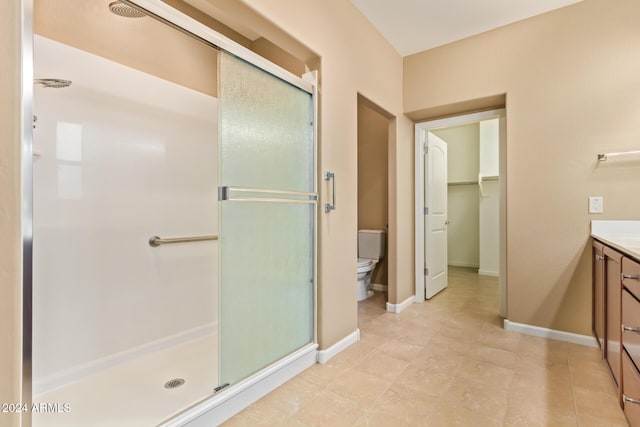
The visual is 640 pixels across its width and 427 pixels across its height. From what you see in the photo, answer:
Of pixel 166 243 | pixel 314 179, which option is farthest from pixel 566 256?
pixel 166 243

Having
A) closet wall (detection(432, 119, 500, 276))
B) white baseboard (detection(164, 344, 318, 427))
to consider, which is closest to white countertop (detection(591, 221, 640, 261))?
white baseboard (detection(164, 344, 318, 427))

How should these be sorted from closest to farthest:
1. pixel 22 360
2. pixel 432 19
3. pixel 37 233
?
pixel 22 360 < pixel 37 233 < pixel 432 19

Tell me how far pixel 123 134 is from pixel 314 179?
1293 mm

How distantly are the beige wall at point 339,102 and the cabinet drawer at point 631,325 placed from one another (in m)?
1.56

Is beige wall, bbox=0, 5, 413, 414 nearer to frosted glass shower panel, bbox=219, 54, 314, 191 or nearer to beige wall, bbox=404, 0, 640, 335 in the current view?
frosted glass shower panel, bbox=219, 54, 314, 191

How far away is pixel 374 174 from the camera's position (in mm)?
4027

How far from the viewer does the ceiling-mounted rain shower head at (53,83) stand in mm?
1644

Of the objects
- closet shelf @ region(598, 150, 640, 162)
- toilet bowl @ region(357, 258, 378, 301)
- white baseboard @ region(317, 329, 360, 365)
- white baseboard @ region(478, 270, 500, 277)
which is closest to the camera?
white baseboard @ region(317, 329, 360, 365)

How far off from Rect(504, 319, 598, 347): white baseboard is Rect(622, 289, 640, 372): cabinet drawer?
1130 millimetres

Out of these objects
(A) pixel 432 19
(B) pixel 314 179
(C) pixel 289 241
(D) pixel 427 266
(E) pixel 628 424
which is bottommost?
(E) pixel 628 424

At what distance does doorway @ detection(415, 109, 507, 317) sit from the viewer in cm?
343

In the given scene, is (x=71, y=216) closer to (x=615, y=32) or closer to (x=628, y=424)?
(x=628, y=424)

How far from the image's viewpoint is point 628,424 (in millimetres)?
1463

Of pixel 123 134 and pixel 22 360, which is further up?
pixel 123 134
